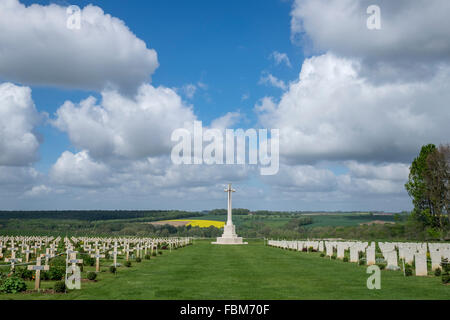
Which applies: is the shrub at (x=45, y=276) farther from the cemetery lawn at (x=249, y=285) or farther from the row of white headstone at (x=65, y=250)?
the cemetery lawn at (x=249, y=285)

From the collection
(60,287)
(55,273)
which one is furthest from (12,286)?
(55,273)

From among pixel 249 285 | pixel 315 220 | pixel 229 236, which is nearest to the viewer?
pixel 249 285

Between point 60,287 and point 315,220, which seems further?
point 315,220

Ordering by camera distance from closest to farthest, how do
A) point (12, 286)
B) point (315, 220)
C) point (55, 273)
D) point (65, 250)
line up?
1. point (12, 286)
2. point (55, 273)
3. point (65, 250)
4. point (315, 220)

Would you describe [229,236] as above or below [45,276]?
below

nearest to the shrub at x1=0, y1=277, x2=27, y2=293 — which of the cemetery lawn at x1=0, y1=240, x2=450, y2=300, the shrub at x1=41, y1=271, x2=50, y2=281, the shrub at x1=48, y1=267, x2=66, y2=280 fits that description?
the cemetery lawn at x1=0, y1=240, x2=450, y2=300

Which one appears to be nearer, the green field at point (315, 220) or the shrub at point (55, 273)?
the shrub at point (55, 273)

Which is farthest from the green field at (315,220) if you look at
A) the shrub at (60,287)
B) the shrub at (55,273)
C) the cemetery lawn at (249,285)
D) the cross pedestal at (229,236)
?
the shrub at (60,287)

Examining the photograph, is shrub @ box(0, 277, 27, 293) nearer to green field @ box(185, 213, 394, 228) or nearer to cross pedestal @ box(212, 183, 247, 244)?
cross pedestal @ box(212, 183, 247, 244)

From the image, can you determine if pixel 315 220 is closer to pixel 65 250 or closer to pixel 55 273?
pixel 65 250

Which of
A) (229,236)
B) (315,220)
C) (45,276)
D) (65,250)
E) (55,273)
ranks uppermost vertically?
(55,273)

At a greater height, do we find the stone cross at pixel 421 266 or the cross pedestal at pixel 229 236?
the stone cross at pixel 421 266
